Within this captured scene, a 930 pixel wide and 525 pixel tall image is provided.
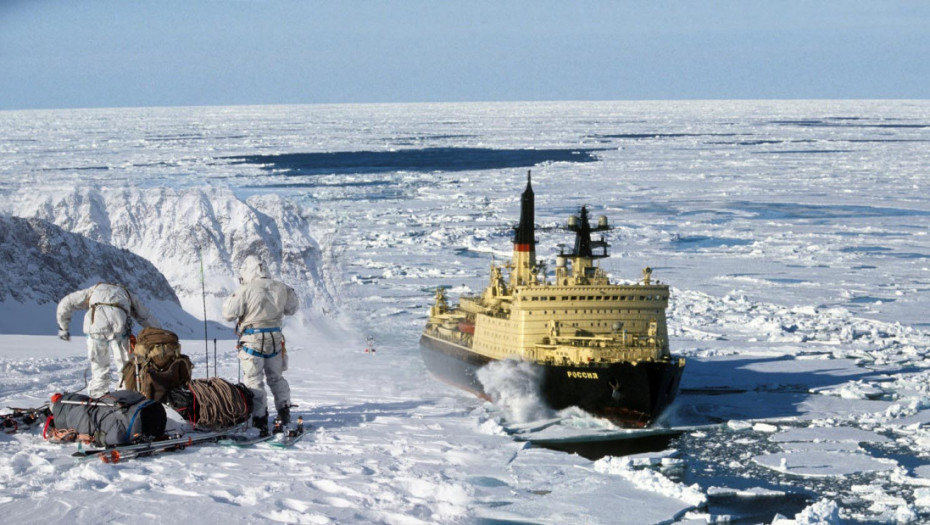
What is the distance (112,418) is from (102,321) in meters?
1.15

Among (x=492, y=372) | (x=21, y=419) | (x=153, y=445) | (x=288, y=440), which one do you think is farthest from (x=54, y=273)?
(x=153, y=445)

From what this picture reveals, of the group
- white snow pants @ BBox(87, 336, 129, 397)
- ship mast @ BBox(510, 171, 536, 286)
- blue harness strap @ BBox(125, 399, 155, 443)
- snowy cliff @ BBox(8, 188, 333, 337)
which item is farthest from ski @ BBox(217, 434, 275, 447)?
snowy cliff @ BBox(8, 188, 333, 337)

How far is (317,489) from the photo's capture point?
352 inches

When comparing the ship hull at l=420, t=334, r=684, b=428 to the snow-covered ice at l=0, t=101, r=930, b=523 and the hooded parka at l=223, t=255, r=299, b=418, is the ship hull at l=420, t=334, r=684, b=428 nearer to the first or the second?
the snow-covered ice at l=0, t=101, r=930, b=523

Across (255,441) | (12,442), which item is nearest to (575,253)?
(255,441)

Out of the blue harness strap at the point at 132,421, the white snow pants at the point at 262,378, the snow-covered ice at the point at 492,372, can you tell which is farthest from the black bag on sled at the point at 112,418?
the white snow pants at the point at 262,378

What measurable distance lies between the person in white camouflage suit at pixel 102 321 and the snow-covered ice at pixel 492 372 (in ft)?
2.87

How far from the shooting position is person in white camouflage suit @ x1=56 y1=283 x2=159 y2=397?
9.87m

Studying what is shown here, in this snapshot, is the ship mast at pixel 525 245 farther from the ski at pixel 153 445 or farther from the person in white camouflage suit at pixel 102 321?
the person in white camouflage suit at pixel 102 321

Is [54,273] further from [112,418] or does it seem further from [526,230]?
[112,418]

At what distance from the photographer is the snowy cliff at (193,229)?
3038cm

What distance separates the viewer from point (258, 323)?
995 centimetres

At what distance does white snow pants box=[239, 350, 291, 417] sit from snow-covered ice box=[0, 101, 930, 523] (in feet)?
1.47

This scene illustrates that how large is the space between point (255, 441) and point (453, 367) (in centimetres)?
889
